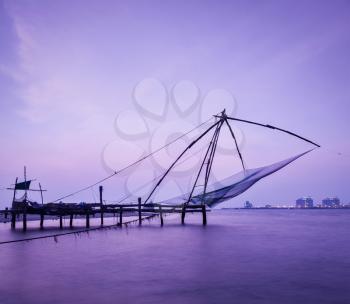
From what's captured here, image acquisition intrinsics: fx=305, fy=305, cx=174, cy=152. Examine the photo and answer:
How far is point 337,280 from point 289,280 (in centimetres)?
135

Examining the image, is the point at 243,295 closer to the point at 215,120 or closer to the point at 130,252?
the point at 130,252

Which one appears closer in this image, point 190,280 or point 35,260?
point 190,280

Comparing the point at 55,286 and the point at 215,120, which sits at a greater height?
the point at 215,120

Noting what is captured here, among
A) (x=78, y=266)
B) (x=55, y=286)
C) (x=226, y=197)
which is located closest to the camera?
(x=55, y=286)

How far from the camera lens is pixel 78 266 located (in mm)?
10039

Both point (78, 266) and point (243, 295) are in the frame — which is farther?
point (78, 266)

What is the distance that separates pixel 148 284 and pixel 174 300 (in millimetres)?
1565

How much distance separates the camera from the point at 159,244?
53.9 ft

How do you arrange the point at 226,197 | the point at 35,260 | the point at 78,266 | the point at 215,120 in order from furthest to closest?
the point at 226,197
the point at 215,120
the point at 35,260
the point at 78,266

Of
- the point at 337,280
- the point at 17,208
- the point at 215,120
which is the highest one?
the point at 215,120

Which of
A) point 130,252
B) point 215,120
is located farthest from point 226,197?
point 130,252

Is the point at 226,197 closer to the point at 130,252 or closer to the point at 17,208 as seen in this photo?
the point at 130,252

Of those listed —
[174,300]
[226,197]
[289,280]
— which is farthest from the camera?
[226,197]

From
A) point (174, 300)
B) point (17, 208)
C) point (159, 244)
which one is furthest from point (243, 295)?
point (17, 208)
